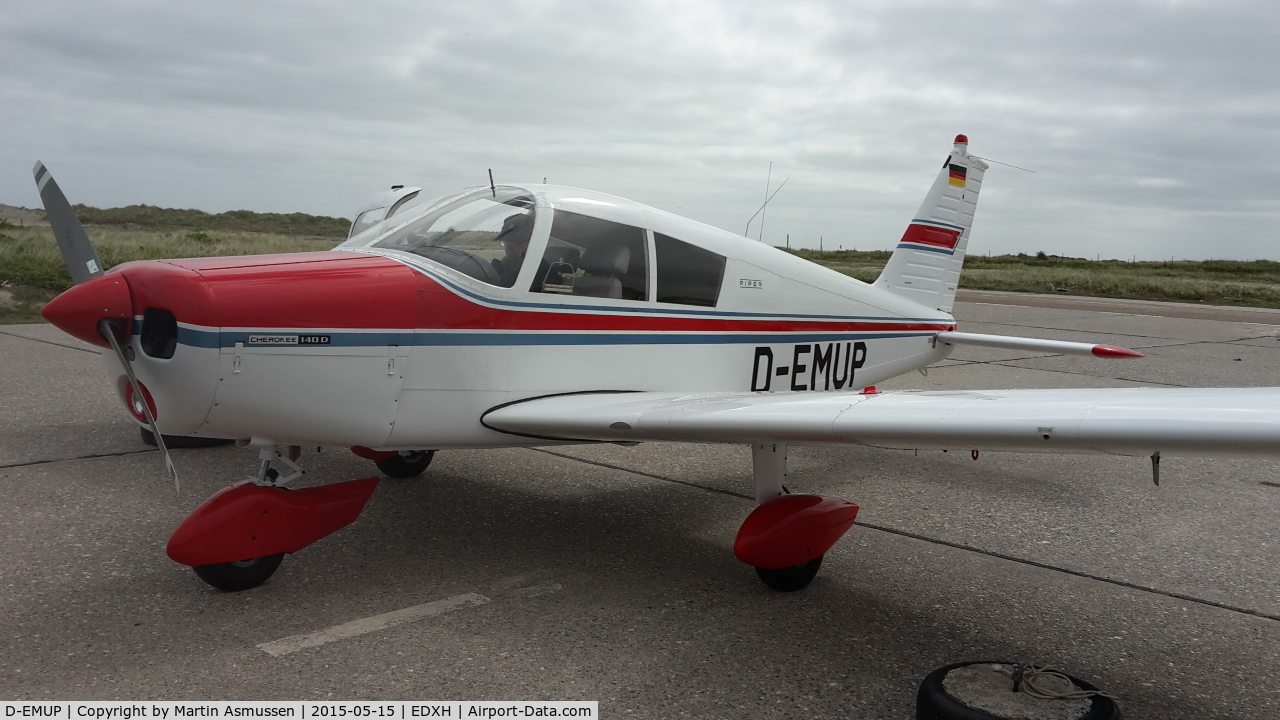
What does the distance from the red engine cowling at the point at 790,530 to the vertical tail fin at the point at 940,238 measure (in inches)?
120

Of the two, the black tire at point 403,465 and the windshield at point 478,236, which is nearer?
the windshield at point 478,236

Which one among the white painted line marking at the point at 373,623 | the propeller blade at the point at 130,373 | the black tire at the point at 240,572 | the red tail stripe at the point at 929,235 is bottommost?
the white painted line marking at the point at 373,623

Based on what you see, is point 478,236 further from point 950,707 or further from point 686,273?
point 950,707

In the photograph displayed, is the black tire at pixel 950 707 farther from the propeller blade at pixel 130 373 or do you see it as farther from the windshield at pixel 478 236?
the propeller blade at pixel 130 373

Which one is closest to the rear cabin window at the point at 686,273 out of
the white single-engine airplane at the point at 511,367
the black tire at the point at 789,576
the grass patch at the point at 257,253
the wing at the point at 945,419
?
the white single-engine airplane at the point at 511,367

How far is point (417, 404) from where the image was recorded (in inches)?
165

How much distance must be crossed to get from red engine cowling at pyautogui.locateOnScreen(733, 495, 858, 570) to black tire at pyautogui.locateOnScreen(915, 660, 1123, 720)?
1.11 m

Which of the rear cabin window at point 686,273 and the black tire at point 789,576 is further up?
the rear cabin window at point 686,273

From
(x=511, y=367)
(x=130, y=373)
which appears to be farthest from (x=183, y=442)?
(x=511, y=367)

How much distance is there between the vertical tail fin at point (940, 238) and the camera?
7.11m

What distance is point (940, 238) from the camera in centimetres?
732
